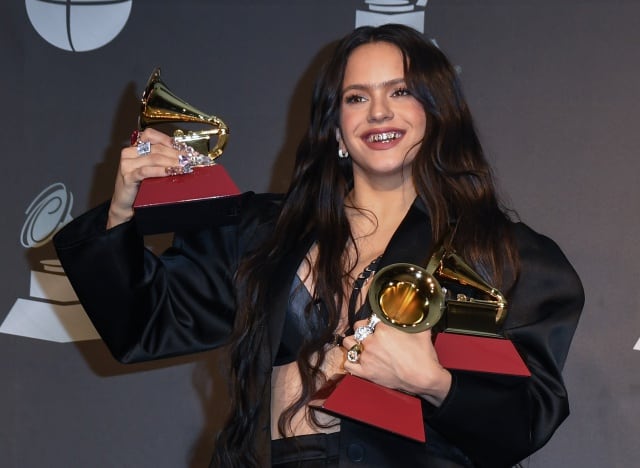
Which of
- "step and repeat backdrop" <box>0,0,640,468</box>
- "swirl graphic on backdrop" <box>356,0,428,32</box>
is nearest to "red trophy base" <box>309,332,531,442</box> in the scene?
→ "step and repeat backdrop" <box>0,0,640,468</box>

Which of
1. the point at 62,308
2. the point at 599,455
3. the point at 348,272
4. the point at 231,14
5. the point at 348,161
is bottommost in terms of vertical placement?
the point at 599,455

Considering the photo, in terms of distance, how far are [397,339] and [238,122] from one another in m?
1.64

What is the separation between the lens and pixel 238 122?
339 cm

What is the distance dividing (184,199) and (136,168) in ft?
0.47

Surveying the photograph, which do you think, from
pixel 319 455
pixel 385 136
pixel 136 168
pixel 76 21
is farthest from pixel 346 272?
pixel 76 21

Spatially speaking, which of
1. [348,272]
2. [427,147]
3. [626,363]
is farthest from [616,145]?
[348,272]

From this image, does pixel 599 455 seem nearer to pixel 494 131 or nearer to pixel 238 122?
pixel 494 131

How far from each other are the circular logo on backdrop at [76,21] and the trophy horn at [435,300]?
1917 millimetres

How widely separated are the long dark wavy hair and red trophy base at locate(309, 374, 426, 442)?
0.94ft

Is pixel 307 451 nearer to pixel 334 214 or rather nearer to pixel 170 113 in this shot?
pixel 334 214

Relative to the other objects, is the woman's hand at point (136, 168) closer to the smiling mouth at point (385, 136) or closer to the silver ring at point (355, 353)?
the smiling mouth at point (385, 136)

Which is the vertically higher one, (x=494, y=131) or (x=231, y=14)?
(x=231, y=14)

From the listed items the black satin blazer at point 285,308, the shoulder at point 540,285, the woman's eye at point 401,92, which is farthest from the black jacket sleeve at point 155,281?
the shoulder at point 540,285

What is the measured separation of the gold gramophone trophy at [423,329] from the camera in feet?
6.32
